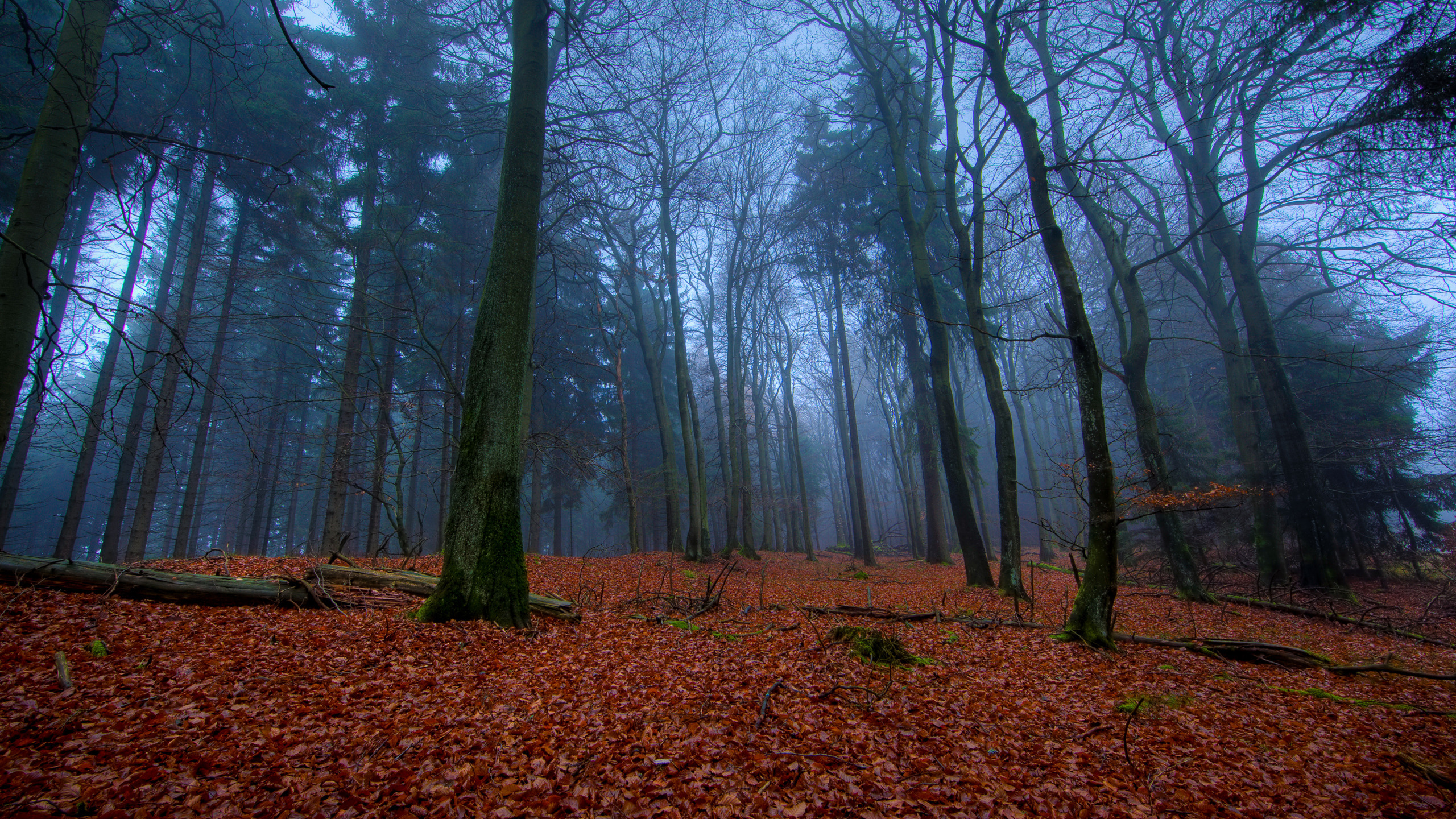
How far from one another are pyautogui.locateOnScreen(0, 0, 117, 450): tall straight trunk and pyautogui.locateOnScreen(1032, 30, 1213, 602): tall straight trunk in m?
11.0

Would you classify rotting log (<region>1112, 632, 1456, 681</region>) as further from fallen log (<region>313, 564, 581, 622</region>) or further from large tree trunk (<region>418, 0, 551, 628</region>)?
large tree trunk (<region>418, 0, 551, 628</region>)

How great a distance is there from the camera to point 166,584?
4.54m

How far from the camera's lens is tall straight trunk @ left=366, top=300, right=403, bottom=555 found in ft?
30.9

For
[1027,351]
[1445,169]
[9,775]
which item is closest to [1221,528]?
[1445,169]

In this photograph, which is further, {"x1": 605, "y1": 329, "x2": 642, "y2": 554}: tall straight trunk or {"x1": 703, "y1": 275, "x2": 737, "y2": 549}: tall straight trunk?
{"x1": 703, "y1": 275, "x2": 737, "y2": 549}: tall straight trunk

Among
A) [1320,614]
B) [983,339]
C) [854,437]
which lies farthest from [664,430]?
[1320,614]

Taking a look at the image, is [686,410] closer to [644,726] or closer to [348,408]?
[348,408]

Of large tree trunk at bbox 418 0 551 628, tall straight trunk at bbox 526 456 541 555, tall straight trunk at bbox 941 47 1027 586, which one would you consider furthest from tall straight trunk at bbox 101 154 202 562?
tall straight trunk at bbox 941 47 1027 586

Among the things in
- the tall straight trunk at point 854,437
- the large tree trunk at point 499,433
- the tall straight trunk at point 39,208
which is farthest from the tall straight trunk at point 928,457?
the tall straight trunk at point 39,208

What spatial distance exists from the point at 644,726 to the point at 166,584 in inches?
184

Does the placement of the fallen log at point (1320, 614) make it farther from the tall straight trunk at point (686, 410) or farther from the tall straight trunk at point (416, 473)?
the tall straight trunk at point (416, 473)

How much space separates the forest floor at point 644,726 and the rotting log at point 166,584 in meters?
0.17

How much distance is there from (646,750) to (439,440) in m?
19.5

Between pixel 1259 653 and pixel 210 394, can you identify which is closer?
pixel 1259 653
